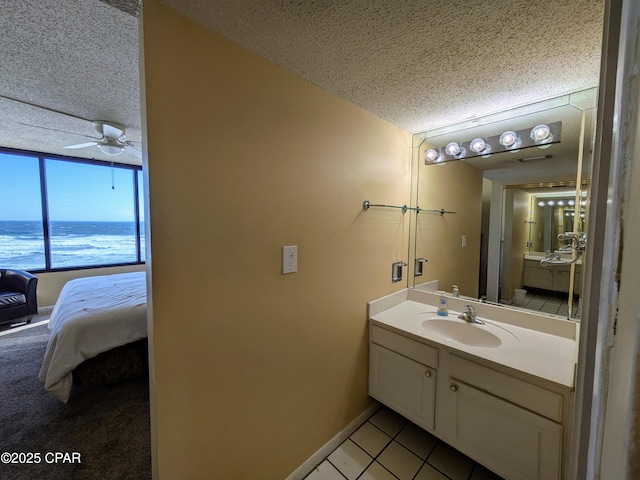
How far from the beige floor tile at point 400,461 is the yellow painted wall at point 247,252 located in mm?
296

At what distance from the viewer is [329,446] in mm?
1511

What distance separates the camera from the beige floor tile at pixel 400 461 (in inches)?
54.8

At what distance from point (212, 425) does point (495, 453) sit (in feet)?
4.41

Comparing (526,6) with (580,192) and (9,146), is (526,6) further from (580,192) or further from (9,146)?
(9,146)

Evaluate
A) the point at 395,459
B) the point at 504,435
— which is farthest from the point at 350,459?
the point at 504,435

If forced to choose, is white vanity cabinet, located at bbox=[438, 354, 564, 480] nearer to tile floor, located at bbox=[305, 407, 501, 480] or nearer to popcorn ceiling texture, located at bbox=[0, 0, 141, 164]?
tile floor, located at bbox=[305, 407, 501, 480]

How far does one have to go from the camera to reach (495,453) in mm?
1193

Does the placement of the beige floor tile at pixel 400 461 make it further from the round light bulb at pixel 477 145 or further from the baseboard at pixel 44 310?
the baseboard at pixel 44 310

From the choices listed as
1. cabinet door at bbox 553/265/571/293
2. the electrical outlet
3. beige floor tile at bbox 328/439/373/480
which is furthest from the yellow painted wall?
cabinet door at bbox 553/265/571/293

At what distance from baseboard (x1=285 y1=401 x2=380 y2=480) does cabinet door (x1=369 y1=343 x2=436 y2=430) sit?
0.57 feet

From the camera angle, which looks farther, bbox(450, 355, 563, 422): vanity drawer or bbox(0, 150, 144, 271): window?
bbox(0, 150, 144, 271): window

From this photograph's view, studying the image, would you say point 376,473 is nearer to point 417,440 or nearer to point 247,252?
point 417,440

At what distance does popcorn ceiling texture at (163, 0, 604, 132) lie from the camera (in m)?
0.85

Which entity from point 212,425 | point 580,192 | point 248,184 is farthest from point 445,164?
point 212,425
